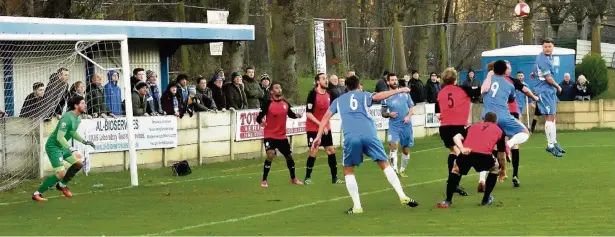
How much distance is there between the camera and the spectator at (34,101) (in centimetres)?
2269

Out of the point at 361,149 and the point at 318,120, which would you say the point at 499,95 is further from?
the point at 318,120

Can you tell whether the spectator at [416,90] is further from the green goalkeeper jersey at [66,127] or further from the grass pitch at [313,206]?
the green goalkeeper jersey at [66,127]

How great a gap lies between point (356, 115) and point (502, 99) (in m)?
3.24

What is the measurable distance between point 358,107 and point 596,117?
2408 centimetres

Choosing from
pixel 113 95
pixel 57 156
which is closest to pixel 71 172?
pixel 57 156

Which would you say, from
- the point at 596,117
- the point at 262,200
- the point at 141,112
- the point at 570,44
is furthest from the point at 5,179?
the point at 570,44

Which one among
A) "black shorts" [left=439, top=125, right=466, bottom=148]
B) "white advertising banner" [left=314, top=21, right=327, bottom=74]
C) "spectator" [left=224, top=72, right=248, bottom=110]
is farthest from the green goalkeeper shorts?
"white advertising banner" [left=314, top=21, right=327, bottom=74]

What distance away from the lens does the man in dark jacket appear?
89.1 ft

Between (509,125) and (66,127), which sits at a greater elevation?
(66,127)

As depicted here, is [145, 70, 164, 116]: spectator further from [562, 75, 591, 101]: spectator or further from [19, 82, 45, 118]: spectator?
[562, 75, 591, 101]: spectator

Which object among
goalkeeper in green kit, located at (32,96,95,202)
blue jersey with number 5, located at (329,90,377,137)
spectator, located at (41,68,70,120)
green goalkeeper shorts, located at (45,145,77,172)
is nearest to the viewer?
blue jersey with number 5, located at (329,90,377,137)

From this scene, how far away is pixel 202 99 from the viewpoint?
27.5 meters

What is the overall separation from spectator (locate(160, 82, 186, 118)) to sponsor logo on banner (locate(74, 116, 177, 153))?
0.75 ft

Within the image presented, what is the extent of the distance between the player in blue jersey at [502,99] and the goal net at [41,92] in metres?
7.57
